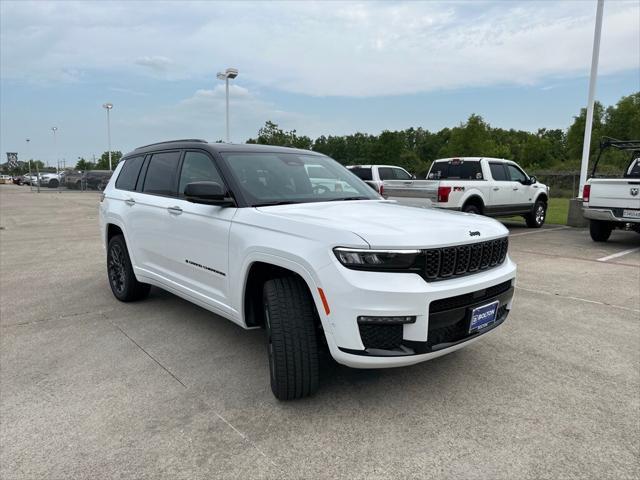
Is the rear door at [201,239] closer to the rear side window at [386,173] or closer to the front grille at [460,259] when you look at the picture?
the front grille at [460,259]

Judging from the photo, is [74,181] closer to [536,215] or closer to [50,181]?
[50,181]

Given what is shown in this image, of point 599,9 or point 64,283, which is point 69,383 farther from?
point 599,9

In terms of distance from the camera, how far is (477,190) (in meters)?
10.9

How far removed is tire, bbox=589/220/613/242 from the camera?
9.92 metres

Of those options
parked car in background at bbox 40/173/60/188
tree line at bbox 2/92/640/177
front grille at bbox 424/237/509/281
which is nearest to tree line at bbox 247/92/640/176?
tree line at bbox 2/92/640/177

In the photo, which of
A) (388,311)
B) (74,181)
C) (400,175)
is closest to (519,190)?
(400,175)

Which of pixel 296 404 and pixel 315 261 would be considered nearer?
pixel 315 261

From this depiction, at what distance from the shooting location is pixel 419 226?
2840 millimetres

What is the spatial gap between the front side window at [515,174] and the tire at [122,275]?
32.9ft

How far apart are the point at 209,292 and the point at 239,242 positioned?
0.68 metres

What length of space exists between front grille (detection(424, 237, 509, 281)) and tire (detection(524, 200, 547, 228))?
10679 mm

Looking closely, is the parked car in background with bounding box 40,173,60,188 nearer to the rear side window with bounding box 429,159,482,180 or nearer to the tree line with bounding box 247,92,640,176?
the tree line with bounding box 247,92,640,176

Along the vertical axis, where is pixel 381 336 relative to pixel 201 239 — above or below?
below

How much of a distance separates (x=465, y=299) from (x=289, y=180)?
1752mm
